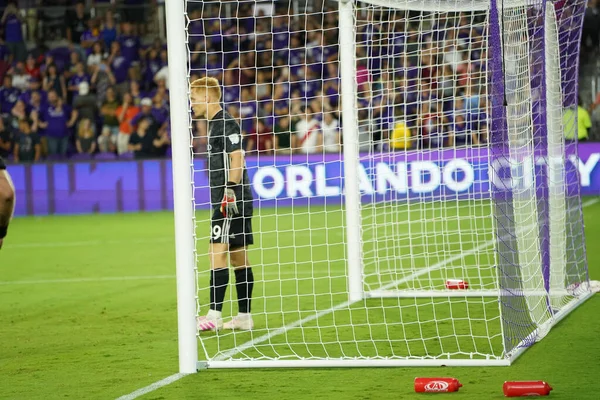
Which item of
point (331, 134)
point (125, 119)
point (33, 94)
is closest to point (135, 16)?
point (33, 94)

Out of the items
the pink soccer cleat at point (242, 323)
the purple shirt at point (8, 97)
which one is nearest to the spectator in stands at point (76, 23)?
the purple shirt at point (8, 97)

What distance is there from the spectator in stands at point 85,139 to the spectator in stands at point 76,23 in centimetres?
481

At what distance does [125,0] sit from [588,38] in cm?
1230

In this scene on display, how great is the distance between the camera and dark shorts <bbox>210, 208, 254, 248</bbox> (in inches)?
327

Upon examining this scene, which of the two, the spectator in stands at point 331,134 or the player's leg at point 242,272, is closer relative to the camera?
the player's leg at point 242,272

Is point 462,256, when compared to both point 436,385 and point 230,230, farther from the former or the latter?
point 436,385

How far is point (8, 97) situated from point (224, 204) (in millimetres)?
19076

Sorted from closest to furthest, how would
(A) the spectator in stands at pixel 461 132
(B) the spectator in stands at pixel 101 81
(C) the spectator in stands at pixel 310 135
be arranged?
Result: (A) the spectator in stands at pixel 461 132
(C) the spectator in stands at pixel 310 135
(B) the spectator in stands at pixel 101 81

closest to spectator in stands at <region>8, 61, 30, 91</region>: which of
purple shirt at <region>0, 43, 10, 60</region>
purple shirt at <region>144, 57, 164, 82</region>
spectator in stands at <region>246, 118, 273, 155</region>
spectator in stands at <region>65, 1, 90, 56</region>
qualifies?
purple shirt at <region>0, 43, 10, 60</region>

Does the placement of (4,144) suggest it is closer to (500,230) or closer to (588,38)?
(588,38)

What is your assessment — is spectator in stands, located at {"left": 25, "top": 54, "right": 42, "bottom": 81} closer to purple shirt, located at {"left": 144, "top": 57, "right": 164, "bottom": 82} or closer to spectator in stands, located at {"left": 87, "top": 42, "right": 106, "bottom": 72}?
spectator in stands, located at {"left": 87, "top": 42, "right": 106, "bottom": 72}

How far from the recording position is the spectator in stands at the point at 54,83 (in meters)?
26.2

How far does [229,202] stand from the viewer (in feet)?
26.6

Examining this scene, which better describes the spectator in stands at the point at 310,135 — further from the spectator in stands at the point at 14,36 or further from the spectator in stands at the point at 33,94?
the spectator in stands at the point at 14,36
